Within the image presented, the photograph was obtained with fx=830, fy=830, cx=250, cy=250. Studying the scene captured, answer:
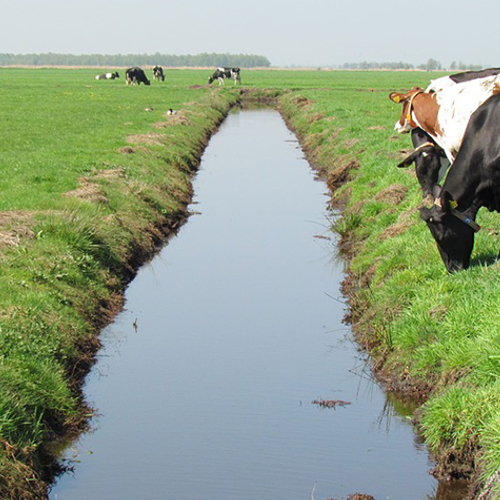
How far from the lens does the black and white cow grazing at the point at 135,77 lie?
73.6 m

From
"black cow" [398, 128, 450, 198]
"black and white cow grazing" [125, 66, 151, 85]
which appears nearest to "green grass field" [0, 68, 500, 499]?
"black cow" [398, 128, 450, 198]

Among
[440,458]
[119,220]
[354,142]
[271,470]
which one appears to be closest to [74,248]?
[119,220]

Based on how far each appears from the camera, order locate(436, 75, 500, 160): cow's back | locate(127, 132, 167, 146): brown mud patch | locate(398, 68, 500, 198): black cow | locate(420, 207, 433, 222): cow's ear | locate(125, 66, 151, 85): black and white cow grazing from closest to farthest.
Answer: locate(420, 207, 433, 222): cow's ear → locate(436, 75, 500, 160): cow's back → locate(398, 68, 500, 198): black cow → locate(127, 132, 167, 146): brown mud patch → locate(125, 66, 151, 85): black and white cow grazing

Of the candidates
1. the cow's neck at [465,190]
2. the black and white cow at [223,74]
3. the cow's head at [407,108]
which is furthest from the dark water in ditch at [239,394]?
the black and white cow at [223,74]

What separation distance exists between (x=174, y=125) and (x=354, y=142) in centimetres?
906

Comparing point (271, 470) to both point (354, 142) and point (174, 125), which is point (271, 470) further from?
point (174, 125)

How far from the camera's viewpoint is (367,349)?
1007 cm

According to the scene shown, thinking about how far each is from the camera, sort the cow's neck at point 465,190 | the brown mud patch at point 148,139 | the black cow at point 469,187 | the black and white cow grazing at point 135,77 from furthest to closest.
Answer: the black and white cow grazing at point 135,77 → the brown mud patch at point 148,139 → the cow's neck at point 465,190 → the black cow at point 469,187

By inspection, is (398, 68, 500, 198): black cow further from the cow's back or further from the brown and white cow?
the cow's back

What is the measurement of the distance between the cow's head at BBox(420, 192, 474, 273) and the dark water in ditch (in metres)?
1.63

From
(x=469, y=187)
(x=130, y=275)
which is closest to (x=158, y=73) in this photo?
(x=130, y=275)

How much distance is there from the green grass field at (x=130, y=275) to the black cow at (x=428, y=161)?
70cm

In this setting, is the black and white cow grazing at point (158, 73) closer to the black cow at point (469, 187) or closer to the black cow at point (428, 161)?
the black cow at point (428, 161)

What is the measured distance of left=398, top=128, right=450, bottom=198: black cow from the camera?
39.4 ft
